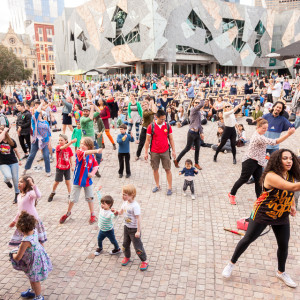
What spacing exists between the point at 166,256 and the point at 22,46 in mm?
91295

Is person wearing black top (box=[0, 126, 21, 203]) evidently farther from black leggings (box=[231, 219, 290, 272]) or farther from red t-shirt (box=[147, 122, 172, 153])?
black leggings (box=[231, 219, 290, 272])

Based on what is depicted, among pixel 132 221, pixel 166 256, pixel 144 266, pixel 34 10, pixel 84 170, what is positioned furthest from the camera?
pixel 34 10

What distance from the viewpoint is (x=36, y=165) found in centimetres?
903

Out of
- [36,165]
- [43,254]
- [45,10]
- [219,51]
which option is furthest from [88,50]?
[45,10]

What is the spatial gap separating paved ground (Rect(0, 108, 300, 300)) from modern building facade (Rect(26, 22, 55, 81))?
287 feet

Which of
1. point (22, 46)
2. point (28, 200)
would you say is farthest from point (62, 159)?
point (22, 46)

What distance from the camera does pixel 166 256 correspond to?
4391 millimetres

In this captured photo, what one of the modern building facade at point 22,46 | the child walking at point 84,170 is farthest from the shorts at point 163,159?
the modern building facade at point 22,46

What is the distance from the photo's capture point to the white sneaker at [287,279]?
3.66 metres

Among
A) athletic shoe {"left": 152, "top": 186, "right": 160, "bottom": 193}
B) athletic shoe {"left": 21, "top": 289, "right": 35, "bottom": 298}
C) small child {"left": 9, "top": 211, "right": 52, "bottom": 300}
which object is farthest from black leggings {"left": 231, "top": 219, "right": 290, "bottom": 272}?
athletic shoe {"left": 152, "top": 186, "right": 160, "bottom": 193}

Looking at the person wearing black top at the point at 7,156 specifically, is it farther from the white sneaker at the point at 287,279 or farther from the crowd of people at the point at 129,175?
the white sneaker at the point at 287,279

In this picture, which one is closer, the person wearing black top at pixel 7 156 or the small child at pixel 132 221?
the small child at pixel 132 221

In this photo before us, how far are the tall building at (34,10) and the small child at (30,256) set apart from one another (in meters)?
142

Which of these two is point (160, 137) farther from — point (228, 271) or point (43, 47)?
point (43, 47)
